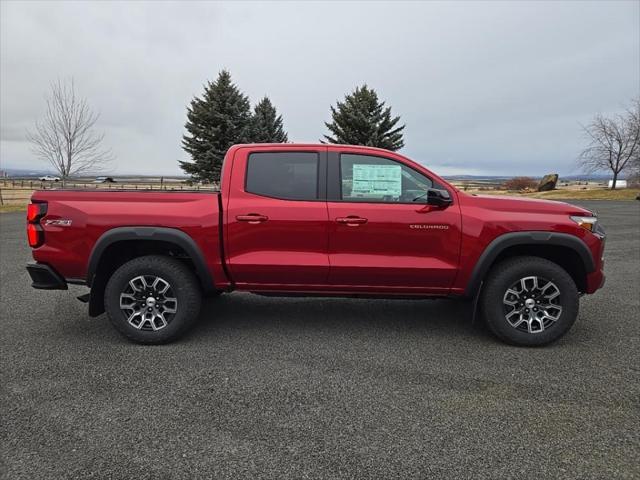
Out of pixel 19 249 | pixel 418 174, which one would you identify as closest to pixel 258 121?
→ pixel 19 249

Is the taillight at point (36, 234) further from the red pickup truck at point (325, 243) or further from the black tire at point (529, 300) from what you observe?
the black tire at point (529, 300)

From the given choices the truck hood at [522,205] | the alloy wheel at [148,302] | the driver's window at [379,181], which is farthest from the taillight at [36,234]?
the truck hood at [522,205]

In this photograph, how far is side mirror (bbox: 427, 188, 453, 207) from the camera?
3.54 meters

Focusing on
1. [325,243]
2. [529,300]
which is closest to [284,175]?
[325,243]

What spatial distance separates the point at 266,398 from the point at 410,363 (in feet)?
4.05

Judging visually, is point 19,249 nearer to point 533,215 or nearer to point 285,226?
point 285,226

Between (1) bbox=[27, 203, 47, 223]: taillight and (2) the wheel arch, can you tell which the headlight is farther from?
(1) bbox=[27, 203, 47, 223]: taillight

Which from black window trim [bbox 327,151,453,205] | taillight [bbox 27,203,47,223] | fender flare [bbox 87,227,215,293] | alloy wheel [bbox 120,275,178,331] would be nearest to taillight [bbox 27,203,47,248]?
taillight [bbox 27,203,47,223]

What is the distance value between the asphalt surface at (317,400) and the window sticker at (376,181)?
4.48 ft

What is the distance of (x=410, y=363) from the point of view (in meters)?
3.37

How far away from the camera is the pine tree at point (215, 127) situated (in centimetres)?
3031

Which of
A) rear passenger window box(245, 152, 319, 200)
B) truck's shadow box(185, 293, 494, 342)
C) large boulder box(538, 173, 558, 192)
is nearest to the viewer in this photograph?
rear passenger window box(245, 152, 319, 200)

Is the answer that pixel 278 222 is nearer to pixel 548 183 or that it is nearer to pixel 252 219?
pixel 252 219

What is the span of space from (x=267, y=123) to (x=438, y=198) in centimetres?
3572
